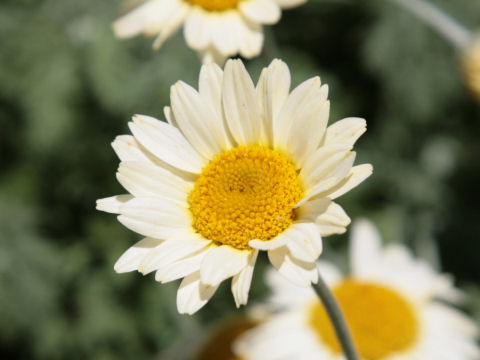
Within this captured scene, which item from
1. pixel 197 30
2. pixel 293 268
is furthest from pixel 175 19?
pixel 293 268

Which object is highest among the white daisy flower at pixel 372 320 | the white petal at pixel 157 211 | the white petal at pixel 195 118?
the white petal at pixel 195 118

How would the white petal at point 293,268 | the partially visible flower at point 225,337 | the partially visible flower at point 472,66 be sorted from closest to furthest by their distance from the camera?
the white petal at point 293,268, the partially visible flower at point 472,66, the partially visible flower at point 225,337

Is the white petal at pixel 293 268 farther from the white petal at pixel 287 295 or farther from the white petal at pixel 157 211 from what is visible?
the white petal at pixel 287 295

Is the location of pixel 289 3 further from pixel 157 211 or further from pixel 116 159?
pixel 116 159

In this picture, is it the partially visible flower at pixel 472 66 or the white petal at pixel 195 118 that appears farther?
the partially visible flower at pixel 472 66

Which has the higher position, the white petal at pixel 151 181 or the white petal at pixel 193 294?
the white petal at pixel 151 181

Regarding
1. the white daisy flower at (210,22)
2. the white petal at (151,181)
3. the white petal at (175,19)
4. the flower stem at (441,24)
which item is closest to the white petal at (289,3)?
the white daisy flower at (210,22)

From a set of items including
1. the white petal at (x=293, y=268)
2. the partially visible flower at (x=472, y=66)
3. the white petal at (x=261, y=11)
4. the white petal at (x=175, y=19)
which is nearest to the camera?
the white petal at (x=293, y=268)
